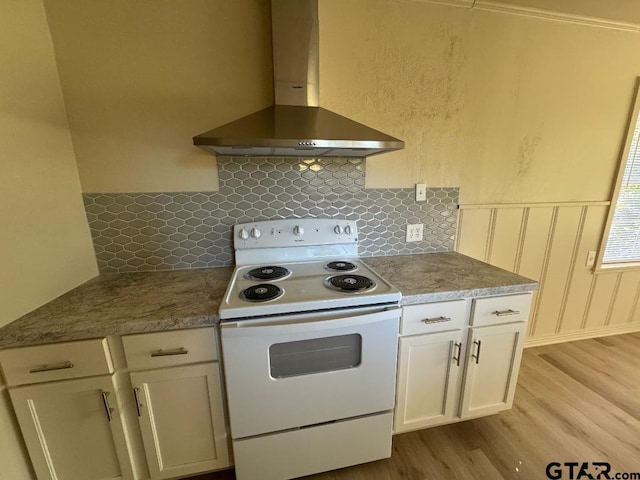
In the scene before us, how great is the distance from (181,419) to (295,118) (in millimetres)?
1470

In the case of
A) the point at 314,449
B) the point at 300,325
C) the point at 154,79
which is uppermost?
the point at 154,79

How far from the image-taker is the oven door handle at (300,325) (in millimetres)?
1106

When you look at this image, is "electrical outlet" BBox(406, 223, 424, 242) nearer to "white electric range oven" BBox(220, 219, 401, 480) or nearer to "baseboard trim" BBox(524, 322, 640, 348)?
"white electric range oven" BBox(220, 219, 401, 480)

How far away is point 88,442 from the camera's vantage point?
3.81ft

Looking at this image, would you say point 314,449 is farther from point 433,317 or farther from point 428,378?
point 433,317

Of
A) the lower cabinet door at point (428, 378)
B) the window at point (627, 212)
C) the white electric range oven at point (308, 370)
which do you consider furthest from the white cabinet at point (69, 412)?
the window at point (627, 212)

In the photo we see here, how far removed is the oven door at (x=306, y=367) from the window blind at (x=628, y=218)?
2.46m

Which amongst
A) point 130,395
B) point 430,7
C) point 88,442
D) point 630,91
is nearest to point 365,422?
point 130,395

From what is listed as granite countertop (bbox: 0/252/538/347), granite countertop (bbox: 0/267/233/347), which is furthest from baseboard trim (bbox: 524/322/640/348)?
granite countertop (bbox: 0/267/233/347)

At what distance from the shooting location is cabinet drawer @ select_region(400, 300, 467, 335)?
1.34 metres

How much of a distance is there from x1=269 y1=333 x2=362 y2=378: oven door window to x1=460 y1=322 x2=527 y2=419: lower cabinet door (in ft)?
2.19

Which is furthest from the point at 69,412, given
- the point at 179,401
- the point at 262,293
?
the point at 262,293

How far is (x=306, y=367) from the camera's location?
123 centimetres

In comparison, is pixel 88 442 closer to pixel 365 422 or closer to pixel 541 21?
pixel 365 422
